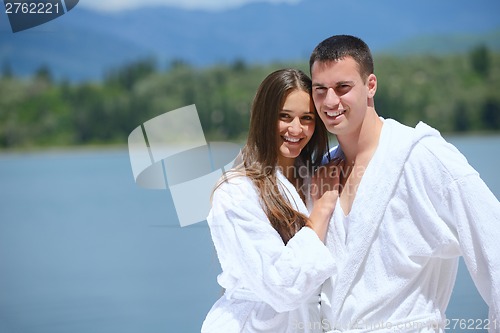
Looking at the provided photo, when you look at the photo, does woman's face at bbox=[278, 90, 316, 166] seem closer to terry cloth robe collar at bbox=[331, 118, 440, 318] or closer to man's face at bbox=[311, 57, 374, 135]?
man's face at bbox=[311, 57, 374, 135]

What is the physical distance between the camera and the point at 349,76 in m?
1.96

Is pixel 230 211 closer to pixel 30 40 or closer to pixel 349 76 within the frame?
pixel 349 76

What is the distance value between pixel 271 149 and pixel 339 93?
0.82 feet

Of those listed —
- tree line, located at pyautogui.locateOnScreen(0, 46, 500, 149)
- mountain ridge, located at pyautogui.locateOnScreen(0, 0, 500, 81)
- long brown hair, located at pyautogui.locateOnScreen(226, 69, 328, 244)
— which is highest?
long brown hair, located at pyautogui.locateOnScreen(226, 69, 328, 244)

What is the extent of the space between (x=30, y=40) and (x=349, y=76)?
37438 mm

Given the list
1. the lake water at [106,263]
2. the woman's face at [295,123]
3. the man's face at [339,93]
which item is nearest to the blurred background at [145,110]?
the lake water at [106,263]

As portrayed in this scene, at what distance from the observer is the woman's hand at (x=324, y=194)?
1.99 metres

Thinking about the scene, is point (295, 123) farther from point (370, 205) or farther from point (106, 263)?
Answer: point (106, 263)

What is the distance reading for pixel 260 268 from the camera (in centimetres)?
190

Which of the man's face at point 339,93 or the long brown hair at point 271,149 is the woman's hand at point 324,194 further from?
the man's face at point 339,93

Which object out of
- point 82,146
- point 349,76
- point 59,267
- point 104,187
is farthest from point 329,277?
point 82,146

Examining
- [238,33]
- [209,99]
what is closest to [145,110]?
[209,99]

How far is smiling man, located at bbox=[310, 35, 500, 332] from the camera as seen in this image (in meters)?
1.86

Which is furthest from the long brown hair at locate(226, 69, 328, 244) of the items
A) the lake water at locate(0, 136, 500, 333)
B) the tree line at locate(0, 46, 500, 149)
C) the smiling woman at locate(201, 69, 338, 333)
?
the tree line at locate(0, 46, 500, 149)
